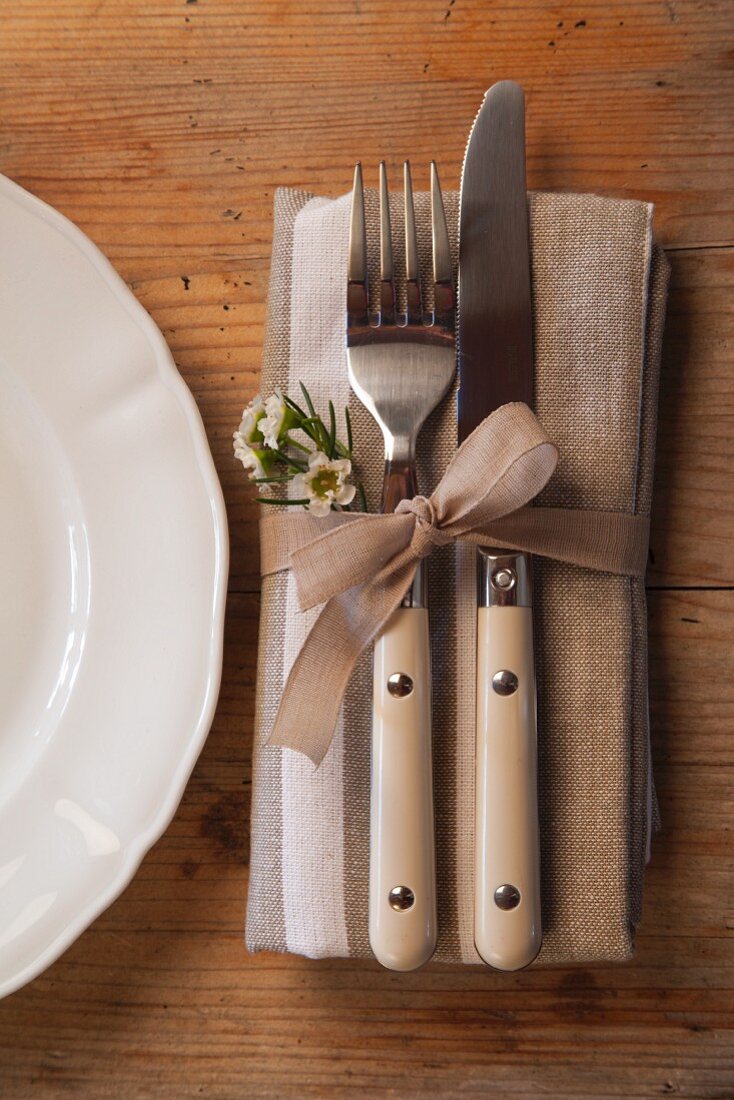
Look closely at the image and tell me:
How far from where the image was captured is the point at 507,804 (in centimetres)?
43

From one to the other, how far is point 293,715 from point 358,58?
39 centimetres

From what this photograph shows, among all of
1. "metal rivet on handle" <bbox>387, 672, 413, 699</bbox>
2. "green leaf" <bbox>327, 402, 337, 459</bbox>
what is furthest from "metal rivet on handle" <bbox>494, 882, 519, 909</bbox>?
"green leaf" <bbox>327, 402, 337, 459</bbox>

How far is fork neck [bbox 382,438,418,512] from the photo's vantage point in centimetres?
45

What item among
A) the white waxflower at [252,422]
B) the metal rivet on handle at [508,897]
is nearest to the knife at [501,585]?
the metal rivet on handle at [508,897]

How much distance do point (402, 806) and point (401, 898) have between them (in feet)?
0.14

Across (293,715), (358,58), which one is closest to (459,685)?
(293,715)

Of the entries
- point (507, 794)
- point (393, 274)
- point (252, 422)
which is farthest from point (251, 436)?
point (507, 794)

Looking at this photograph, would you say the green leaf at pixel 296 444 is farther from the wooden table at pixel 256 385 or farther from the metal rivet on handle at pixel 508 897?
the metal rivet on handle at pixel 508 897

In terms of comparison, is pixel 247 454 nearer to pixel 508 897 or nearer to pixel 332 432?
pixel 332 432

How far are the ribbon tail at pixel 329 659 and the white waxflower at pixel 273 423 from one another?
8 cm

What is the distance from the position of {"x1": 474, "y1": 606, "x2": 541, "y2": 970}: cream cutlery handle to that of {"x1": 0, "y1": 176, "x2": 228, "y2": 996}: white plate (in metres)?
0.14

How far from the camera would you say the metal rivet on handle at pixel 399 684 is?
17.0 inches

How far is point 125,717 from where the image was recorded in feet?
1.62

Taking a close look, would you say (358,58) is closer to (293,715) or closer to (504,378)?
(504,378)
